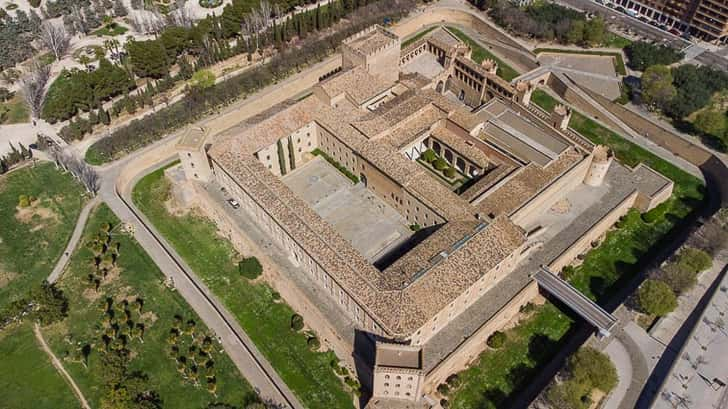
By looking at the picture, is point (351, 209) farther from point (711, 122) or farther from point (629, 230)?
point (711, 122)

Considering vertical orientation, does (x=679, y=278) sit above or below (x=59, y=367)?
above

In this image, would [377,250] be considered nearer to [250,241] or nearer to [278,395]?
[250,241]

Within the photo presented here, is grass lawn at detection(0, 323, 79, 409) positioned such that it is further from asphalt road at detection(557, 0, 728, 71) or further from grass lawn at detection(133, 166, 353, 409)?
asphalt road at detection(557, 0, 728, 71)

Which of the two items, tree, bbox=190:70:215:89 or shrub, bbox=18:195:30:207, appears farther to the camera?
tree, bbox=190:70:215:89

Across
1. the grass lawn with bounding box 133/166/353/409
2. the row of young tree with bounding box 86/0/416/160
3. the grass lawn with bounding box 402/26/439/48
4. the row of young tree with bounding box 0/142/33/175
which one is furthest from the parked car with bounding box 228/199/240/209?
the grass lawn with bounding box 402/26/439/48

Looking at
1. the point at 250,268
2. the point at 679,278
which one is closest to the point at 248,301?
the point at 250,268

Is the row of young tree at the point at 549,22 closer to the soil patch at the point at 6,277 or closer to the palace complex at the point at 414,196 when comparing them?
the palace complex at the point at 414,196
